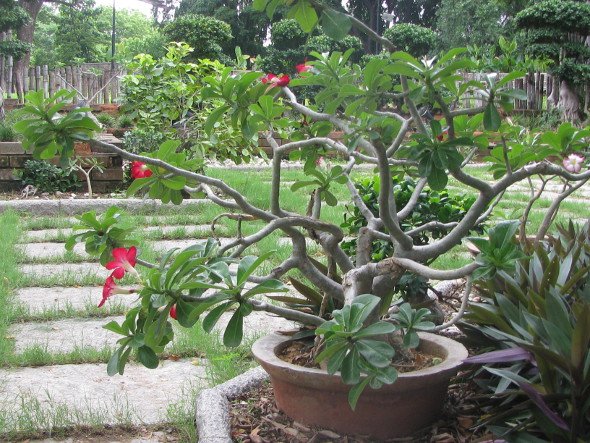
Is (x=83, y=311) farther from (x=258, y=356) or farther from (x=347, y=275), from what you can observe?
(x=347, y=275)

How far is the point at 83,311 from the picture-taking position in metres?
3.69

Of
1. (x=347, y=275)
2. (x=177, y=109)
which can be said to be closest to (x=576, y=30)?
(x=177, y=109)

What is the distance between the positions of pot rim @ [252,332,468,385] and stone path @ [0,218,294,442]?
0.45 meters

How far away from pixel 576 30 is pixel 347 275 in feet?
51.6

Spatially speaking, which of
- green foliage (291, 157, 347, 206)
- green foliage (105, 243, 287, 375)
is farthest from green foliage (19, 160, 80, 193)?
green foliage (105, 243, 287, 375)

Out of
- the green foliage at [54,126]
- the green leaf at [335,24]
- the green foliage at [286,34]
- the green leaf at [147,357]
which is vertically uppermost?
the green foliage at [286,34]

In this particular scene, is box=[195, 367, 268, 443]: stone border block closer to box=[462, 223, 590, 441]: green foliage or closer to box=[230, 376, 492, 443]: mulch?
box=[230, 376, 492, 443]: mulch

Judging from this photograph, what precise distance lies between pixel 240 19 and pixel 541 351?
28.8m

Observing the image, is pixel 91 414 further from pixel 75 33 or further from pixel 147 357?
pixel 75 33

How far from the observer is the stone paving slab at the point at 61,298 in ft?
12.4

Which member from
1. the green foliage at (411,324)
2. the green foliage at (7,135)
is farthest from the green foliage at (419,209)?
the green foliage at (7,135)

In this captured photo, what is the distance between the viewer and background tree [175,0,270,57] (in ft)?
93.5

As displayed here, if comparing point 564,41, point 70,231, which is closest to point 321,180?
point 70,231

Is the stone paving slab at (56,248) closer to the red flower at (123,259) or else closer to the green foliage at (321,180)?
the green foliage at (321,180)
